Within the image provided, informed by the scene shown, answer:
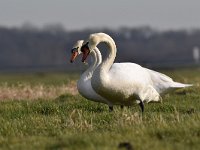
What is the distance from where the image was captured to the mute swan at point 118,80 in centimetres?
1227

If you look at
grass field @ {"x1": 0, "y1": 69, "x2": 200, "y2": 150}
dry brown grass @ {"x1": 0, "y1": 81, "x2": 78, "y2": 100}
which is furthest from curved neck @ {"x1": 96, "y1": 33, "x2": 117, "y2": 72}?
dry brown grass @ {"x1": 0, "y1": 81, "x2": 78, "y2": 100}

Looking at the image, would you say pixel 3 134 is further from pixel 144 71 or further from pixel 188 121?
pixel 144 71

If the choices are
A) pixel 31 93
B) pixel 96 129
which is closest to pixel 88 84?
pixel 31 93

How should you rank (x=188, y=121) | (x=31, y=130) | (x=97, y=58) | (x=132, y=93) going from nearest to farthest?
(x=188, y=121) < (x=31, y=130) < (x=132, y=93) < (x=97, y=58)

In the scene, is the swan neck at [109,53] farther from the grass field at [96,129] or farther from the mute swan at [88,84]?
the grass field at [96,129]

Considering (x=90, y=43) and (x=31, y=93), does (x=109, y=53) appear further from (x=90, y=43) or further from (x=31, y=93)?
(x=31, y=93)

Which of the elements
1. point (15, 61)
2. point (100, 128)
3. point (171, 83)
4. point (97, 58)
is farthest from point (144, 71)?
point (15, 61)

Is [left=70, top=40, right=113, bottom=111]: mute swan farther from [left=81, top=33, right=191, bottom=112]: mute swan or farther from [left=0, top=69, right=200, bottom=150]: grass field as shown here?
[left=81, top=33, right=191, bottom=112]: mute swan

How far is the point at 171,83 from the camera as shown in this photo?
47.3 ft

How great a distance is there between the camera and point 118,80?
490 inches

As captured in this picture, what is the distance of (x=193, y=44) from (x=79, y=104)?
183896 millimetres

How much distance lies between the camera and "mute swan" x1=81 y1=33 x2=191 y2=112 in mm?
12266

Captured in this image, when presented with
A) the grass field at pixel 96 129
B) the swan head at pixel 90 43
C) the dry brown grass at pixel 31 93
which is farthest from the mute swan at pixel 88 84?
the dry brown grass at pixel 31 93

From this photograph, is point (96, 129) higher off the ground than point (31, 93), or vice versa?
point (31, 93)
